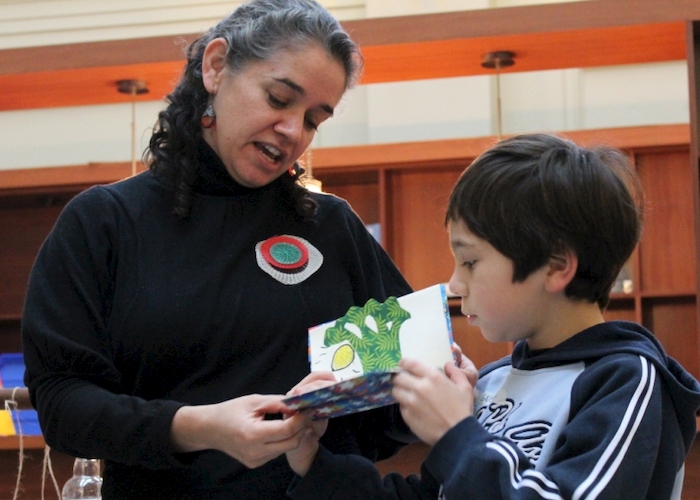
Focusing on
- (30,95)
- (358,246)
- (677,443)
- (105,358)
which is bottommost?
(677,443)

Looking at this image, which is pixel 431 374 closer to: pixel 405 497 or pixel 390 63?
pixel 405 497

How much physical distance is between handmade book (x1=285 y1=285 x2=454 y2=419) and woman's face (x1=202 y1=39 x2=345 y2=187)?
0.97 feet

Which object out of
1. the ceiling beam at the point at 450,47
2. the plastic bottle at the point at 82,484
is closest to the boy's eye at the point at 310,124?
the plastic bottle at the point at 82,484

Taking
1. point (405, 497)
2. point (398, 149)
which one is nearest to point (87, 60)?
point (398, 149)

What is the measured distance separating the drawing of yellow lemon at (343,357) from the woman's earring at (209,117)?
1.44 ft

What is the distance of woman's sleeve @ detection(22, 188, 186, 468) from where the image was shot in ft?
4.01

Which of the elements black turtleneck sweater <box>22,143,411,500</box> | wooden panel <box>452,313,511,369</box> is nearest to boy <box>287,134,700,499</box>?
black turtleneck sweater <box>22,143,411,500</box>

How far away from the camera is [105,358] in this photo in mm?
1285

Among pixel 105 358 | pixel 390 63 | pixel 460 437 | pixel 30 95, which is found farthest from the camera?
pixel 30 95

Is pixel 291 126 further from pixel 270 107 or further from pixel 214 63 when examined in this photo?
pixel 214 63

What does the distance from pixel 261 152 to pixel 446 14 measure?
272cm

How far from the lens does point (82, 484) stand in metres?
2.18

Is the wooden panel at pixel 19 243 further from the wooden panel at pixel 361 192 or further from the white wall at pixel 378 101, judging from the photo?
the wooden panel at pixel 361 192

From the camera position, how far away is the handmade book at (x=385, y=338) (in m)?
1.25
